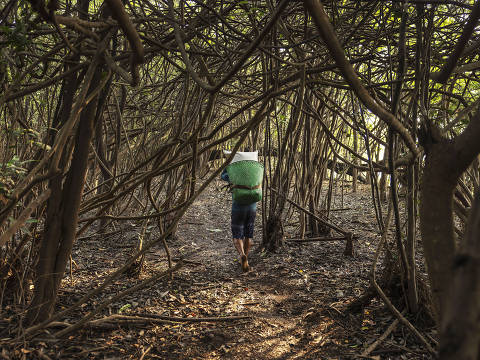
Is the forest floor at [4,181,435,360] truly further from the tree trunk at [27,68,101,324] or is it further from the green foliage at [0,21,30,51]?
the green foliage at [0,21,30,51]

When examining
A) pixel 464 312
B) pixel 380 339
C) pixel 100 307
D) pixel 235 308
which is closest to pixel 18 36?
pixel 100 307

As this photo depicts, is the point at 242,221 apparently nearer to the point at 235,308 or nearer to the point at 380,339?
the point at 235,308

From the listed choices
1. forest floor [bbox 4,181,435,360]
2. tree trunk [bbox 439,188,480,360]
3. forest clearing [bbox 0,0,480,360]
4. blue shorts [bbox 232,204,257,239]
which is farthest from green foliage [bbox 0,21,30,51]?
blue shorts [bbox 232,204,257,239]

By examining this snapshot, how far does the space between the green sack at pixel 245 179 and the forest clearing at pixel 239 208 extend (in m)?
0.01

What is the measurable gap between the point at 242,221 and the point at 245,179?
511 millimetres

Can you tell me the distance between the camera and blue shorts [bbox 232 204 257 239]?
4.27 m

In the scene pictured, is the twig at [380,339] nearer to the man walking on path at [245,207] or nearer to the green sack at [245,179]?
the man walking on path at [245,207]

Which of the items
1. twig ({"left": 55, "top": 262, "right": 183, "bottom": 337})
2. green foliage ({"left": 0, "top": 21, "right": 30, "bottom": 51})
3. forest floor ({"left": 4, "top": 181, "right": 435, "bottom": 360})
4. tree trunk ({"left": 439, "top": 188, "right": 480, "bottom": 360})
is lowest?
forest floor ({"left": 4, "top": 181, "right": 435, "bottom": 360})

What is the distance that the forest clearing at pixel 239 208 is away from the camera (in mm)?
1346

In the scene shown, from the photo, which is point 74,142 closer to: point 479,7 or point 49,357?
point 49,357

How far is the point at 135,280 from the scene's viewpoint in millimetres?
3473

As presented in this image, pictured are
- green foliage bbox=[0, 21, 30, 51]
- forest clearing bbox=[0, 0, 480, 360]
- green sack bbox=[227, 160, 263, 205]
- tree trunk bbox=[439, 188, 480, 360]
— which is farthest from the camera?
green sack bbox=[227, 160, 263, 205]

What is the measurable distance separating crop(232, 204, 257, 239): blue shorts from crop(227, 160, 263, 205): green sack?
103 millimetres

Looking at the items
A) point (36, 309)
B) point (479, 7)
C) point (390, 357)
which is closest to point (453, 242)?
point (479, 7)
